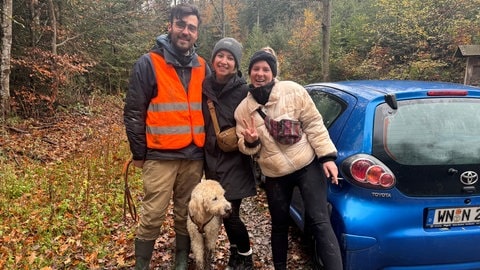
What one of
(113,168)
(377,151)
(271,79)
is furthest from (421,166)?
(113,168)

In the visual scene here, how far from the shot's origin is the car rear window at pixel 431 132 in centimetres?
279

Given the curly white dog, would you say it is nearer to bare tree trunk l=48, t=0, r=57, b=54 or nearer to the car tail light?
the car tail light

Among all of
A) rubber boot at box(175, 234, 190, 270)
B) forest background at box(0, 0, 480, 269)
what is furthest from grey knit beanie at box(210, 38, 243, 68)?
forest background at box(0, 0, 480, 269)

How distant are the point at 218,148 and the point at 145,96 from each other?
808 mm

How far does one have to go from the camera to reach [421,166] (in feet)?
9.07

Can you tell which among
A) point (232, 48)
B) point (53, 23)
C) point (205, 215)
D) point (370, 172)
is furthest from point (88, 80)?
point (370, 172)

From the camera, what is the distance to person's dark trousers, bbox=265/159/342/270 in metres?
2.81

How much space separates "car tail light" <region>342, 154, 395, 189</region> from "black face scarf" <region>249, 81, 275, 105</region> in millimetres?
874

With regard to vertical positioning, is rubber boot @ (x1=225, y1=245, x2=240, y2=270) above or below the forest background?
below

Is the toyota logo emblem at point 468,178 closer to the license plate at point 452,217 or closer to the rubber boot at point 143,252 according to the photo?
the license plate at point 452,217

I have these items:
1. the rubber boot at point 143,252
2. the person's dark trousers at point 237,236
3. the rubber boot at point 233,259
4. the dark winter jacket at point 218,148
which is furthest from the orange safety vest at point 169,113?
the rubber boot at point 233,259

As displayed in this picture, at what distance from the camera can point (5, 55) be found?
888cm

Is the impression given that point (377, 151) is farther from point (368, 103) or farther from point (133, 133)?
point (133, 133)

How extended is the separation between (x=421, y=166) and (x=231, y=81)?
173 cm
